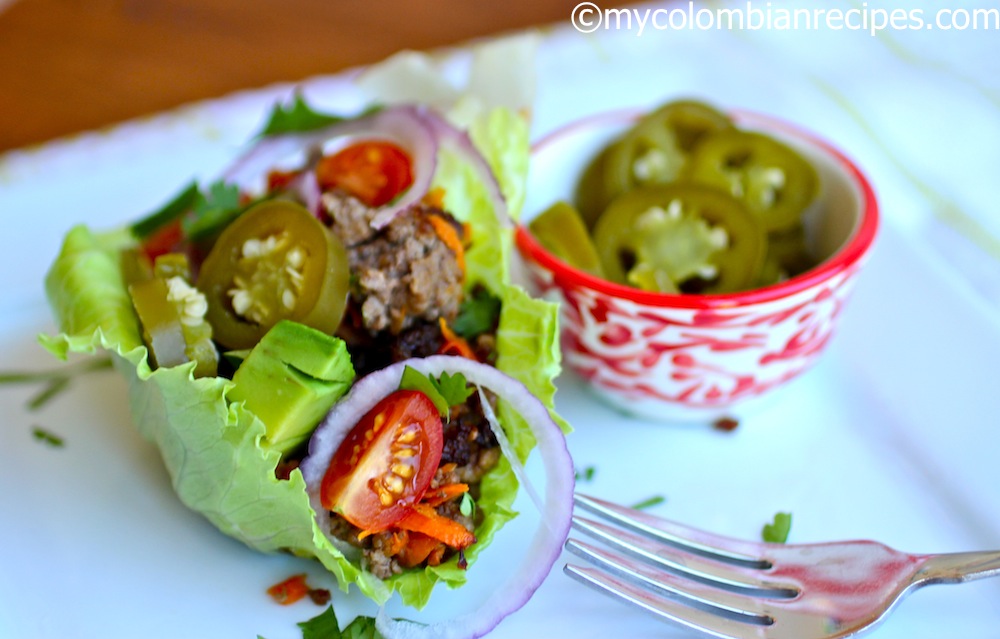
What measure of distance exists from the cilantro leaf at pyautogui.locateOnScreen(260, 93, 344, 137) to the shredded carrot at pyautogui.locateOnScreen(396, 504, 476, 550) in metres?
1.09

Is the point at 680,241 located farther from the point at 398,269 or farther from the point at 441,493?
the point at 441,493

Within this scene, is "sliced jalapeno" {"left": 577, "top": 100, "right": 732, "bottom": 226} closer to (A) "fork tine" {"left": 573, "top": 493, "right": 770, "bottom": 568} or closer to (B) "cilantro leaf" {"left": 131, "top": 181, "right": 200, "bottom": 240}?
(A) "fork tine" {"left": 573, "top": 493, "right": 770, "bottom": 568}

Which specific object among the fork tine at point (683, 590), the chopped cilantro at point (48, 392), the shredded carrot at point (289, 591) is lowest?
the shredded carrot at point (289, 591)

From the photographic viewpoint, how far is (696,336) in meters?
1.97

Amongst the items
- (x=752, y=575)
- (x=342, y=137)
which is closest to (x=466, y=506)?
(x=752, y=575)

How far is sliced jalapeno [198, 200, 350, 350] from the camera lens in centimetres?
175

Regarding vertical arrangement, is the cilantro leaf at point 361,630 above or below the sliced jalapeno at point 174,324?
below

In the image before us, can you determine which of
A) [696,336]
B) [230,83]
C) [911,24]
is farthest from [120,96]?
[911,24]

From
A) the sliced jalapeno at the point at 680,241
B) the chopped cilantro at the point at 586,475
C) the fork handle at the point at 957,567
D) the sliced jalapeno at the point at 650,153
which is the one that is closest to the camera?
the fork handle at the point at 957,567

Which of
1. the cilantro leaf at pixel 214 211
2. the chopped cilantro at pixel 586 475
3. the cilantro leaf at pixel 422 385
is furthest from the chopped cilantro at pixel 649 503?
the cilantro leaf at pixel 214 211

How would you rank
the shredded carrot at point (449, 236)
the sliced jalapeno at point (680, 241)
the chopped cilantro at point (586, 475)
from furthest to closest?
the sliced jalapeno at point (680, 241) → the chopped cilantro at point (586, 475) → the shredded carrot at point (449, 236)

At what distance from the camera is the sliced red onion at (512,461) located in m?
1.62

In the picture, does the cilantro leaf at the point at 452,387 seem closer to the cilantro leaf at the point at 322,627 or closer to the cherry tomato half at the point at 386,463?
the cherry tomato half at the point at 386,463

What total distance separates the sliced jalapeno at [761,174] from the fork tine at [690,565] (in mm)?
922
